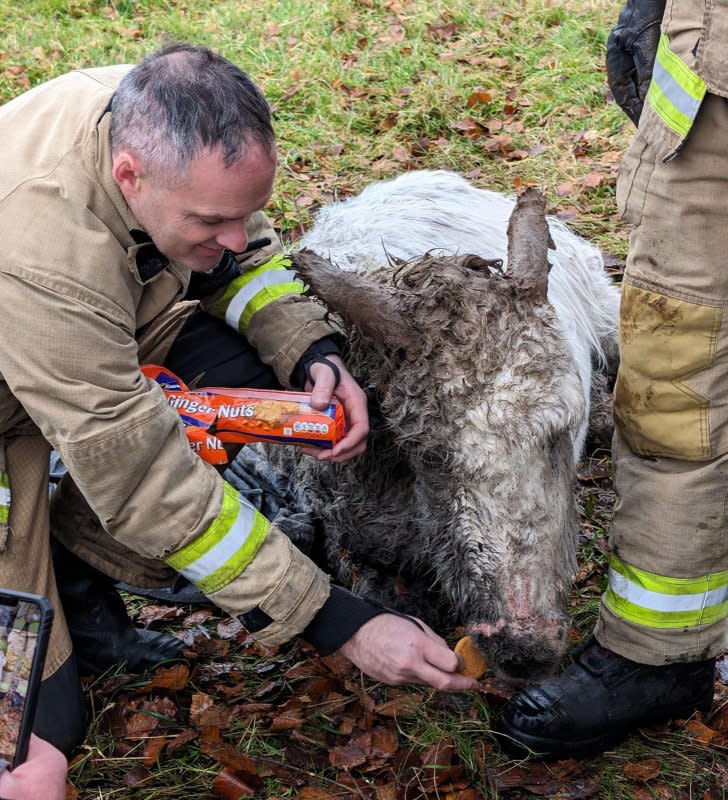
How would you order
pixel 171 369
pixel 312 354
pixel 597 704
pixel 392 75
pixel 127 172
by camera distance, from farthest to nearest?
1. pixel 392 75
2. pixel 171 369
3. pixel 312 354
4. pixel 597 704
5. pixel 127 172

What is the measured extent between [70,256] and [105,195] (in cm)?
30

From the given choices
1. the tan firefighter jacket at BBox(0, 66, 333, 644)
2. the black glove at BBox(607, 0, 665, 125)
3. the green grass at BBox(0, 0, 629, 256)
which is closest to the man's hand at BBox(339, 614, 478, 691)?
the tan firefighter jacket at BBox(0, 66, 333, 644)

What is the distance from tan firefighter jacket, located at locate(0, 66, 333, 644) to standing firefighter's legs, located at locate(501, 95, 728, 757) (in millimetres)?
1116

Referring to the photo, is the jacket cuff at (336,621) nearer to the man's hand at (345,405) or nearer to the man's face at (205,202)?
the man's hand at (345,405)

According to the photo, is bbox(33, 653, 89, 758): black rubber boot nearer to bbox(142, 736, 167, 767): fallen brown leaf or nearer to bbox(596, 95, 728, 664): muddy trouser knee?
bbox(142, 736, 167, 767): fallen brown leaf

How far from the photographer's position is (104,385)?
309cm

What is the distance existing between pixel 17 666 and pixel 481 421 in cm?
164

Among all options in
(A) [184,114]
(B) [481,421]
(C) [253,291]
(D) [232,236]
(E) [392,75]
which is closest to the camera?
(A) [184,114]

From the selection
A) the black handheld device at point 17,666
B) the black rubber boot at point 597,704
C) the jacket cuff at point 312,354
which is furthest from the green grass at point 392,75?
the black handheld device at point 17,666

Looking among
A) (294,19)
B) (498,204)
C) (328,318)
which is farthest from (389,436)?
(294,19)

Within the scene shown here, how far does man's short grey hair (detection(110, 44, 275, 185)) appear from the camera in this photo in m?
3.08

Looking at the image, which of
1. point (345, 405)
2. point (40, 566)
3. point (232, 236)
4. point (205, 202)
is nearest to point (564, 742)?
point (345, 405)

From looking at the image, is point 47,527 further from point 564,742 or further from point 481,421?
point 564,742

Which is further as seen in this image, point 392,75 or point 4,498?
point 392,75
